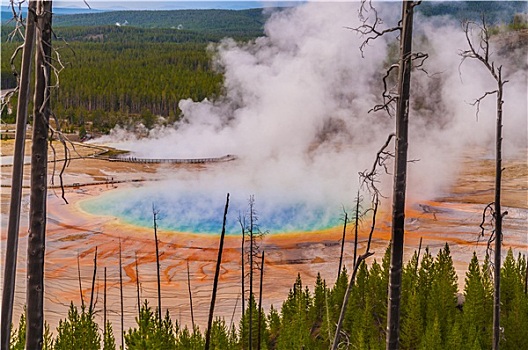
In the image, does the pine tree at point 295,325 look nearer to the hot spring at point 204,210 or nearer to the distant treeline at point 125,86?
the hot spring at point 204,210

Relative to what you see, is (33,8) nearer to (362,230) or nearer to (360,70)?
(362,230)

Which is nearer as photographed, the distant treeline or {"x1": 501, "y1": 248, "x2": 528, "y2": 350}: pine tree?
{"x1": 501, "y1": 248, "x2": 528, "y2": 350}: pine tree

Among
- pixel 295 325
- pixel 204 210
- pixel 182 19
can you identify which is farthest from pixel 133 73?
pixel 182 19

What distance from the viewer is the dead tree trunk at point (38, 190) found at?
3.52 m

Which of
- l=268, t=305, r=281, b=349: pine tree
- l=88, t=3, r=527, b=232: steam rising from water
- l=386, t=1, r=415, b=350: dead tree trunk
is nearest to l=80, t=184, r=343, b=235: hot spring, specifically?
l=88, t=3, r=527, b=232: steam rising from water

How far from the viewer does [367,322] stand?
15430mm

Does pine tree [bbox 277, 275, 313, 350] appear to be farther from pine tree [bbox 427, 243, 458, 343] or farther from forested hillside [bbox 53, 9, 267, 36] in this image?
forested hillside [bbox 53, 9, 267, 36]

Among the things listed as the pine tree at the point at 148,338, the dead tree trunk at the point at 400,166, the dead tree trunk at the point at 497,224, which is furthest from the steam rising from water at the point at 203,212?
the dead tree trunk at the point at 400,166

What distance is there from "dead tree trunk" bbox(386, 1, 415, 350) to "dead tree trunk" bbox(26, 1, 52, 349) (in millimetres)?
2014

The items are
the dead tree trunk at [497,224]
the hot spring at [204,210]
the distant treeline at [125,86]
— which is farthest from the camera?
the distant treeline at [125,86]

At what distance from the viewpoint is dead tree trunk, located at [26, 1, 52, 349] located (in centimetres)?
352

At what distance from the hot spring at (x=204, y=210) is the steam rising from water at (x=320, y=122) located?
→ 239 mm

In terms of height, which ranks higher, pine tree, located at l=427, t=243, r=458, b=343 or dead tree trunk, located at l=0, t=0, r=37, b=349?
dead tree trunk, located at l=0, t=0, r=37, b=349

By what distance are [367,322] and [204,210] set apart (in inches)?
707
